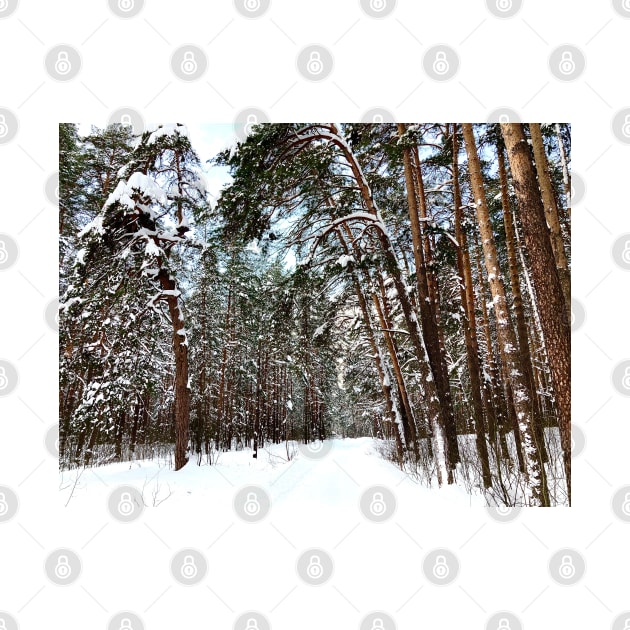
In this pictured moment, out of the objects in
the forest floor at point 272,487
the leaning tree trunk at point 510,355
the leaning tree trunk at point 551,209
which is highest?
the leaning tree trunk at point 551,209

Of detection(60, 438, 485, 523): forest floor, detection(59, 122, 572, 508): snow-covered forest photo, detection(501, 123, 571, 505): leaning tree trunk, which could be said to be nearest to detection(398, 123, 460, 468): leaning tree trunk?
detection(59, 122, 572, 508): snow-covered forest photo

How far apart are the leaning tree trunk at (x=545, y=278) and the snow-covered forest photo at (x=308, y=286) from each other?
0.6 inches

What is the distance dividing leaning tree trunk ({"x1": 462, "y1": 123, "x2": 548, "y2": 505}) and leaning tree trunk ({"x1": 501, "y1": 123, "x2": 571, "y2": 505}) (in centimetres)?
26

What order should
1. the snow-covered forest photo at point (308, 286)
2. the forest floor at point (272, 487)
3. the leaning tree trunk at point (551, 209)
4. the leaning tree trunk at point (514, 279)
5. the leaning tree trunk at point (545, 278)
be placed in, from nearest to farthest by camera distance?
the leaning tree trunk at point (545, 278), the forest floor at point (272, 487), the snow-covered forest photo at point (308, 286), the leaning tree trunk at point (551, 209), the leaning tree trunk at point (514, 279)

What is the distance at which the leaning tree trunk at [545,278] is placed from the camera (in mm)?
2898

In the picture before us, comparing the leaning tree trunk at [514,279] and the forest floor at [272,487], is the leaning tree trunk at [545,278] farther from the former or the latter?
the forest floor at [272,487]

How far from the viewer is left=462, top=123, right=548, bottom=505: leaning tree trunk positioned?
3.13m

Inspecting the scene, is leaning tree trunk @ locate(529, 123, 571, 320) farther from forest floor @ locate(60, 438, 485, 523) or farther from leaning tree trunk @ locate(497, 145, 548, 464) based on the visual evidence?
forest floor @ locate(60, 438, 485, 523)

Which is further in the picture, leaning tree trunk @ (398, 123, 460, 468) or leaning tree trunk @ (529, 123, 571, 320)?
leaning tree trunk @ (398, 123, 460, 468)

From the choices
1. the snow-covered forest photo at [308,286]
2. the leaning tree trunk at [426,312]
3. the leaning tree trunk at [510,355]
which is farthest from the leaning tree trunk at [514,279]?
the leaning tree trunk at [426,312]
